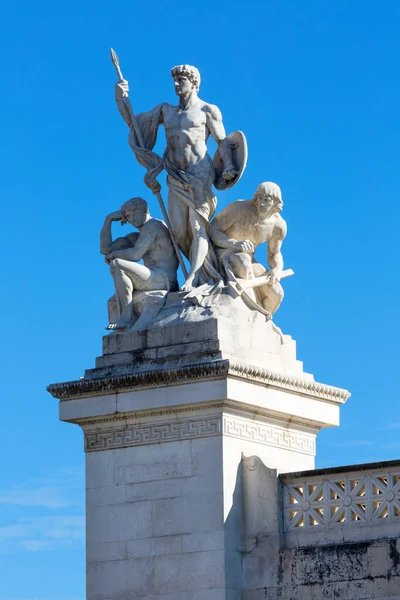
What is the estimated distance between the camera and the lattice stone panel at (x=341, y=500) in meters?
18.4

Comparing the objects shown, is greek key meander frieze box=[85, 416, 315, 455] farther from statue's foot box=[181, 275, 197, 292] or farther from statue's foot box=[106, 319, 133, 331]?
statue's foot box=[181, 275, 197, 292]

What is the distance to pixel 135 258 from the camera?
2083 centimetres

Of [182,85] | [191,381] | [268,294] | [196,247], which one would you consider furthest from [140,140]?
[191,381]

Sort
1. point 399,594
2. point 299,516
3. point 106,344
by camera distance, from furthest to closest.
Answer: point 106,344 → point 299,516 → point 399,594

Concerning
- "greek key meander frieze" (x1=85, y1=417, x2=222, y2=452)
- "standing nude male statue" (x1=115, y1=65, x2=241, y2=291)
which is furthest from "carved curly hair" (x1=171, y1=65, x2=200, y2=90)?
"greek key meander frieze" (x1=85, y1=417, x2=222, y2=452)

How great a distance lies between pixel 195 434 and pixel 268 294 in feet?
7.16

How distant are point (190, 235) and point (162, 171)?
91 centimetres

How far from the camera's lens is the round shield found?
67.7 feet

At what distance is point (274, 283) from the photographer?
67.3 feet

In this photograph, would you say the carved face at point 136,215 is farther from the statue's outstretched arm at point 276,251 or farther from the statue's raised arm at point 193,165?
the statue's outstretched arm at point 276,251

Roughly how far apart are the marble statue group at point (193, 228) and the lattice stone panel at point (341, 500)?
240cm

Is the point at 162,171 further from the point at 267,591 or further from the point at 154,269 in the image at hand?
the point at 267,591

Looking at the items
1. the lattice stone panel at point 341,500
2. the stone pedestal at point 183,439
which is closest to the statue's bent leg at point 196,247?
the stone pedestal at point 183,439

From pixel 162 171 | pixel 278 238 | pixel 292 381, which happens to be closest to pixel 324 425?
pixel 292 381
